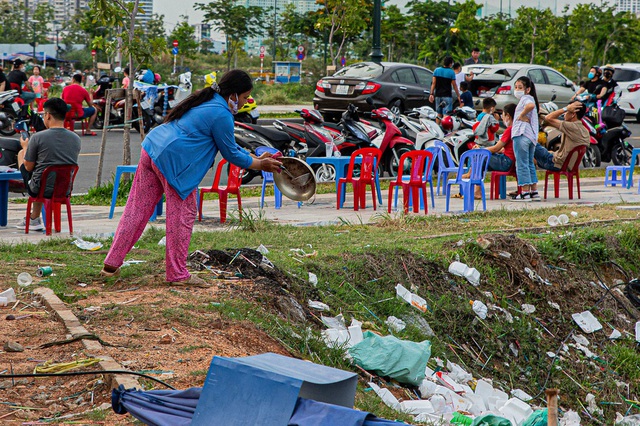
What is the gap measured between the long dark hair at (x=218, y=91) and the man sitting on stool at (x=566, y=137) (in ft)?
23.8

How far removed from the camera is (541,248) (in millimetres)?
9320

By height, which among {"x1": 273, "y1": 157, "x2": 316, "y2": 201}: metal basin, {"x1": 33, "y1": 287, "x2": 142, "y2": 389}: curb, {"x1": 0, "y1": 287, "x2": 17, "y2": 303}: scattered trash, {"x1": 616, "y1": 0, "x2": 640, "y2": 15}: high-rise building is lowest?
{"x1": 33, "y1": 287, "x2": 142, "y2": 389}: curb

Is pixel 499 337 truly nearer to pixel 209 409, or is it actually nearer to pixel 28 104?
pixel 209 409

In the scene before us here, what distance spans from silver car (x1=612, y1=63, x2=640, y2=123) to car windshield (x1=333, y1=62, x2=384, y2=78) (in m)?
9.35

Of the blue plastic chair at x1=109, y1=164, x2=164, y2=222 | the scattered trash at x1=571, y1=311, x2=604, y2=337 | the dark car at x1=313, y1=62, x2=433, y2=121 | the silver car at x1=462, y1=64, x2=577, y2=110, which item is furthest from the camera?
the silver car at x1=462, y1=64, x2=577, y2=110

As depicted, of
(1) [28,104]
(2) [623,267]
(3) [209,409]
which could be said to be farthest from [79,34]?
(3) [209,409]

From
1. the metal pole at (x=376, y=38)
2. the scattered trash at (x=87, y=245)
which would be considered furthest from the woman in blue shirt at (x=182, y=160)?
the metal pole at (x=376, y=38)

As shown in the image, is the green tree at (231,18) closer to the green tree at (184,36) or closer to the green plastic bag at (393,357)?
the green tree at (184,36)

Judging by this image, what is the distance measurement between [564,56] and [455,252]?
46.7 m

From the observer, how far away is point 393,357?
6156mm

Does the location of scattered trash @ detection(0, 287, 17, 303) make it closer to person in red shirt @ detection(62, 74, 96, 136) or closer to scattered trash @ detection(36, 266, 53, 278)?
scattered trash @ detection(36, 266, 53, 278)

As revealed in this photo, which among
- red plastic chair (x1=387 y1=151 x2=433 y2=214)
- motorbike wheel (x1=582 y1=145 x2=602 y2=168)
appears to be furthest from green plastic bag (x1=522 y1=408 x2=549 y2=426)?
motorbike wheel (x1=582 y1=145 x2=602 y2=168)

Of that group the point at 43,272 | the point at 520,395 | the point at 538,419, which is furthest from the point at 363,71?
the point at 538,419

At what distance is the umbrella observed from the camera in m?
3.58
